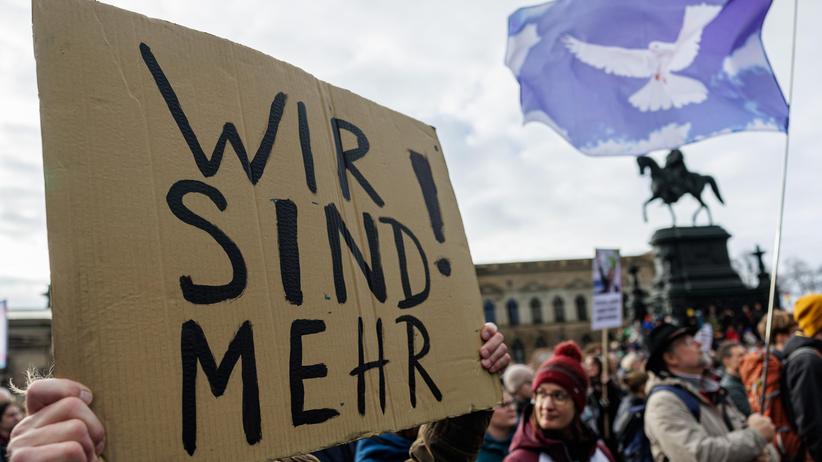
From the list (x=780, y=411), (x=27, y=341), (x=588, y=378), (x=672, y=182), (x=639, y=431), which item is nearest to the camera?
(x=780, y=411)

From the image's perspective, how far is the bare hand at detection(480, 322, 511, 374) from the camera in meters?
1.61

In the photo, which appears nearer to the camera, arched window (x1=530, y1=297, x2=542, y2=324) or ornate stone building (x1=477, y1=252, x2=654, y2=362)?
ornate stone building (x1=477, y1=252, x2=654, y2=362)

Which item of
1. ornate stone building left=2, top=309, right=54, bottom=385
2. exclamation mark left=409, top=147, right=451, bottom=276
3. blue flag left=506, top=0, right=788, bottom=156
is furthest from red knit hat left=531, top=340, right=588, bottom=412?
ornate stone building left=2, top=309, right=54, bottom=385

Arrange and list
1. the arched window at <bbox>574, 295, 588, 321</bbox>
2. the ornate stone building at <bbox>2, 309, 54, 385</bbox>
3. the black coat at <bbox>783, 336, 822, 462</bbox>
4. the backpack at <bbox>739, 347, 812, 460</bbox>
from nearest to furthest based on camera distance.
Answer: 1. the black coat at <bbox>783, 336, 822, 462</bbox>
2. the backpack at <bbox>739, 347, 812, 460</bbox>
3. the ornate stone building at <bbox>2, 309, 54, 385</bbox>
4. the arched window at <bbox>574, 295, 588, 321</bbox>

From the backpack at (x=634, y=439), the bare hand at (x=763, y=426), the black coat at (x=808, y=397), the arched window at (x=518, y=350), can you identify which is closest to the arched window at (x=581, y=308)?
the arched window at (x=518, y=350)

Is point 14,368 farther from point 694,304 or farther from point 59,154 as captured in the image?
point 59,154

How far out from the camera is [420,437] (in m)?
1.78

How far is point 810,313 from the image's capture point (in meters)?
3.53

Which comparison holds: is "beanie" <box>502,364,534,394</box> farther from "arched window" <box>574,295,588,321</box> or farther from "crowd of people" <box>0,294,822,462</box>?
"arched window" <box>574,295,588,321</box>

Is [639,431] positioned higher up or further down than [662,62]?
further down

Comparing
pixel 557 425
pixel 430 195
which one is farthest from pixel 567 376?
pixel 430 195

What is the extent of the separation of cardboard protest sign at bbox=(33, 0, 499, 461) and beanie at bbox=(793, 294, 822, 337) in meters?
2.82

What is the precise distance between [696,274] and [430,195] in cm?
1370

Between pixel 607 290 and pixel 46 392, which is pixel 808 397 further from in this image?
pixel 607 290
